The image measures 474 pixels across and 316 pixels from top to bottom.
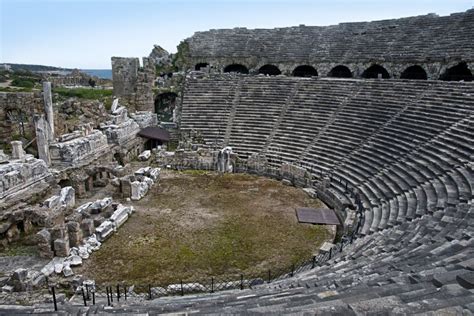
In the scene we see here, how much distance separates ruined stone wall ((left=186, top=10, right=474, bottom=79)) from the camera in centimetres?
2466

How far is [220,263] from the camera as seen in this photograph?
38.4 feet

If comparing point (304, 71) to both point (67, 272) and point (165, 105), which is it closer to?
point (165, 105)

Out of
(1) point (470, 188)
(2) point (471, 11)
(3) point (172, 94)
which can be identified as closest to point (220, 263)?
(1) point (470, 188)

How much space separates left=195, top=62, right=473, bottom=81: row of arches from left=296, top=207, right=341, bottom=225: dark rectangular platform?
1427cm

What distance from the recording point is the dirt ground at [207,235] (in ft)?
37.6

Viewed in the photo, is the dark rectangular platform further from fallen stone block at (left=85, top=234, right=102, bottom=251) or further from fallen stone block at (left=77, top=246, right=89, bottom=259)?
fallen stone block at (left=77, top=246, right=89, bottom=259)

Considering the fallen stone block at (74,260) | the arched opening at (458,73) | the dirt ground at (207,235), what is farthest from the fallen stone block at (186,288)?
the arched opening at (458,73)

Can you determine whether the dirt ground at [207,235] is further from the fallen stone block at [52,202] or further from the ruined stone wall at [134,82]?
the ruined stone wall at [134,82]

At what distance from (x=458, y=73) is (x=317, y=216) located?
660 inches

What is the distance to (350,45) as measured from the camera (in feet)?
97.1

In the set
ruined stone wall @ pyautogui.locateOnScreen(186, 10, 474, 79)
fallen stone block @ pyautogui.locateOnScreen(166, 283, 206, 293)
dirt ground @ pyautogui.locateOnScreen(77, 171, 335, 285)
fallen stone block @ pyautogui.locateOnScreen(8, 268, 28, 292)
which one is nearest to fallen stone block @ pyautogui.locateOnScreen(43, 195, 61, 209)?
dirt ground @ pyautogui.locateOnScreen(77, 171, 335, 285)

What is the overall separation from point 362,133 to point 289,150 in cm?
382

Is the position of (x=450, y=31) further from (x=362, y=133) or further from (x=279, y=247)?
(x=279, y=247)

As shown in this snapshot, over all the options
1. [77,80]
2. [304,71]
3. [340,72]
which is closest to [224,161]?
[304,71]
